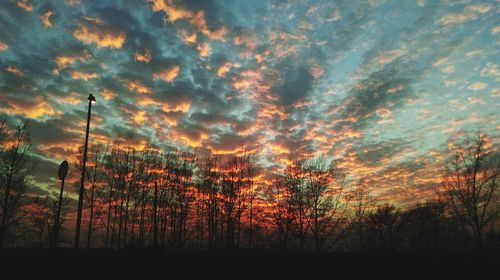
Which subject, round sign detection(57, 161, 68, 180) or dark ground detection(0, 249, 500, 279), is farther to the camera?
round sign detection(57, 161, 68, 180)

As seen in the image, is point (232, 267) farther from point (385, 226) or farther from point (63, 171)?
point (385, 226)

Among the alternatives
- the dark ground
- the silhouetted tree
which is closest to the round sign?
the dark ground

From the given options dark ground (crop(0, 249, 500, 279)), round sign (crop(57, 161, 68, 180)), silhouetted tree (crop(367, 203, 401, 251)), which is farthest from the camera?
silhouetted tree (crop(367, 203, 401, 251))

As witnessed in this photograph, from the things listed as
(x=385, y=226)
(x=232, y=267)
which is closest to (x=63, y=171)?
(x=232, y=267)

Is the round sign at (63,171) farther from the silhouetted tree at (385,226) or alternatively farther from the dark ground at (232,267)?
the silhouetted tree at (385,226)

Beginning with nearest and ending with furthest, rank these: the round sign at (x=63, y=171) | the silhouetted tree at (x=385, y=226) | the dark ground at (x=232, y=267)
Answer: the dark ground at (x=232, y=267), the round sign at (x=63, y=171), the silhouetted tree at (x=385, y=226)

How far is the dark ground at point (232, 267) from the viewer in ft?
26.8

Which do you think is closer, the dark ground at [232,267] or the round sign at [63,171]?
the dark ground at [232,267]

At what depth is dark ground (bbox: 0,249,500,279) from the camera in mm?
8172

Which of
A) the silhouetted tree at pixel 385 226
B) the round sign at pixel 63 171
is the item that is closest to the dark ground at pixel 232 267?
the round sign at pixel 63 171

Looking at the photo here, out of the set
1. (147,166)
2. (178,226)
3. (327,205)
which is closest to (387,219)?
(327,205)

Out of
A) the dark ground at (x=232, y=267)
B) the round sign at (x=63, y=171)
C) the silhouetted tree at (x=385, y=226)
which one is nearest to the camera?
the dark ground at (x=232, y=267)

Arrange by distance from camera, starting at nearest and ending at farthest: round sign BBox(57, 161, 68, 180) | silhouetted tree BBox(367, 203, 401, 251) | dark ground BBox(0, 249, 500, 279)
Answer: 1. dark ground BBox(0, 249, 500, 279)
2. round sign BBox(57, 161, 68, 180)
3. silhouetted tree BBox(367, 203, 401, 251)

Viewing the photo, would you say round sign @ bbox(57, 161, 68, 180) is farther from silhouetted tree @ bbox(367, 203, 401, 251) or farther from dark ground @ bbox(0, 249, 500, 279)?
silhouetted tree @ bbox(367, 203, 401, 251)
